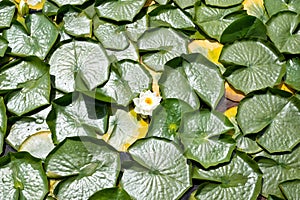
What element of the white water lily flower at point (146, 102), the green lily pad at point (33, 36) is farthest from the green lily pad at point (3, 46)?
the white water lily flower at point (146, 102)

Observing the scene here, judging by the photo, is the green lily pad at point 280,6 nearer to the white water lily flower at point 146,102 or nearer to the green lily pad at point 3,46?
the white water lily flower at point 146,102

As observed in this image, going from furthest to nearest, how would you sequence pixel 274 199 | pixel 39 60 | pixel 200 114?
pixel 39 60, pixel 200 114, pixel 274 199

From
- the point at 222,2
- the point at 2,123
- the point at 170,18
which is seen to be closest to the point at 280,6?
the point at 222,2

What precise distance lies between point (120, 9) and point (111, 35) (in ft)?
0.41

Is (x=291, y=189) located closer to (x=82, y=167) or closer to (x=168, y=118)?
(x=168, y=118)

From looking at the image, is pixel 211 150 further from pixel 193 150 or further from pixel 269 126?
pixel 269 126

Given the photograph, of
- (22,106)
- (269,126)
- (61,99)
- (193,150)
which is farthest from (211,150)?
(22,106)

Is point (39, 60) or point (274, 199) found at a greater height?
point (39, 60)

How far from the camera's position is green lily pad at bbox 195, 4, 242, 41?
6.30 feet

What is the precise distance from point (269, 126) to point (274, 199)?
10.3 inches

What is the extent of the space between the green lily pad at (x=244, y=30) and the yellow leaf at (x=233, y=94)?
21cm

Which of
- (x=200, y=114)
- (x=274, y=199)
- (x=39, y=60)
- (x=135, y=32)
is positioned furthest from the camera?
(x=135, y=32)

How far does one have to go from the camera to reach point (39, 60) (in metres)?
1.79

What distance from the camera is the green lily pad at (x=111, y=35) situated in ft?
6.20
